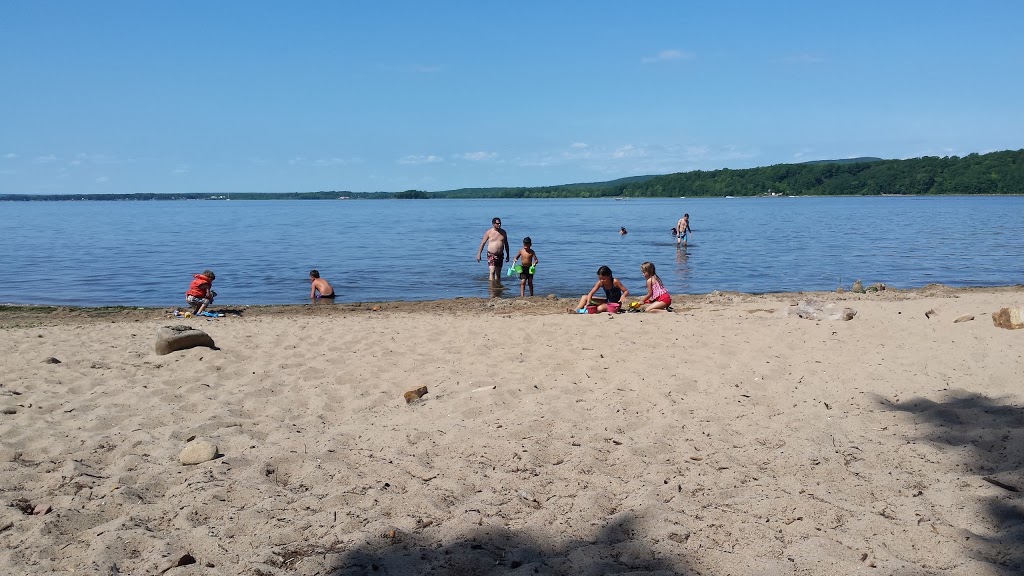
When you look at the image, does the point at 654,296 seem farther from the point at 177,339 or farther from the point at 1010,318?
the point at 177,339

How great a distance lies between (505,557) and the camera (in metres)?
3.52

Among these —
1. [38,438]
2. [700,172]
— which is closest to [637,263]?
[38,438]

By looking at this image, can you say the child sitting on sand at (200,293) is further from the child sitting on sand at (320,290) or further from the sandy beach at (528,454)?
the sandy beach at (528,454)

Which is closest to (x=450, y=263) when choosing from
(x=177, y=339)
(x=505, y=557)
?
(x=177, y=339)

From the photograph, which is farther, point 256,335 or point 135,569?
point 256,335

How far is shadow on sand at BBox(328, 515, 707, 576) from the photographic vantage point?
3369mm

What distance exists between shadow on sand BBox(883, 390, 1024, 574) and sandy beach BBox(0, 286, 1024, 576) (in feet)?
0.06

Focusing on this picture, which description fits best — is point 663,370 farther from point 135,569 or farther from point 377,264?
point 377,264

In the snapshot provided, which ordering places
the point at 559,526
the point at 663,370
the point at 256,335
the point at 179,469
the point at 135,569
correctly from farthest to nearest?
the point at 256,335 < the point at 663,370 < the point at 179,469 < the point at 559,526 < the point at 135,569

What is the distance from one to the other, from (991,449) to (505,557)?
3.47 meters

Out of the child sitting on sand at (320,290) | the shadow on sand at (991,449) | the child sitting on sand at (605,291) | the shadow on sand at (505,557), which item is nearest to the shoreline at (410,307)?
the child sitting on sand at (320,290)

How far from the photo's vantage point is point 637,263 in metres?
25.0

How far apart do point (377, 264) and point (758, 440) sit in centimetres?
2081

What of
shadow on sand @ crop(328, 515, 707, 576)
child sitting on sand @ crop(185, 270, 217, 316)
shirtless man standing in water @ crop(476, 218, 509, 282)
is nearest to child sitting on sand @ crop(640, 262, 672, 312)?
shirtless man standing in water @ crop(476, 218, 509, 282)
